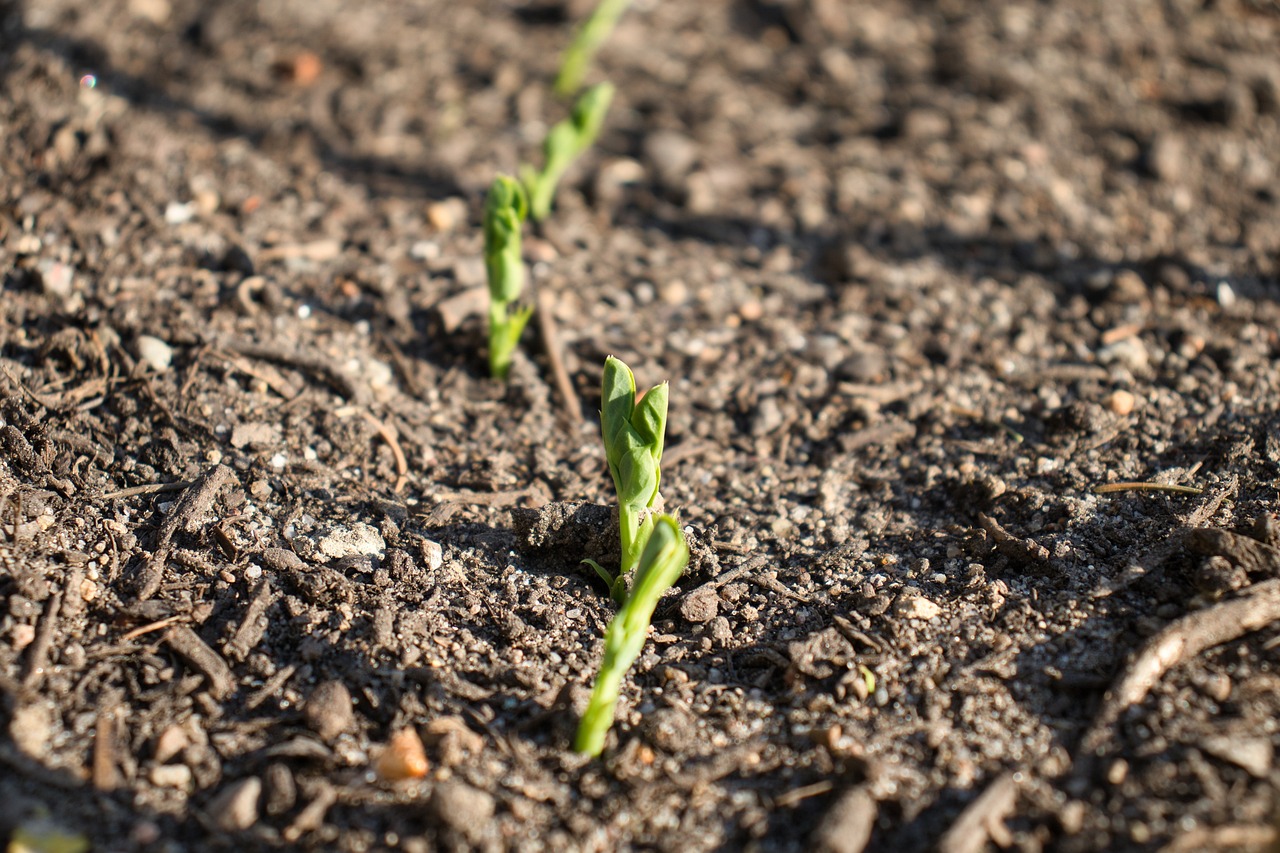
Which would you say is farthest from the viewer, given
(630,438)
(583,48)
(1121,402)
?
(583,48)

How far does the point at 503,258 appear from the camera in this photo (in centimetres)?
230

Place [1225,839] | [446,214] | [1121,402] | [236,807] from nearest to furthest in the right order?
1. [1225,839]
2. [236,807]
3. [1121,402]
4. [446,214]

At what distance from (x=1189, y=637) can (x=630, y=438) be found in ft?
3.63

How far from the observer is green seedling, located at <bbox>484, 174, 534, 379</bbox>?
2.26 m

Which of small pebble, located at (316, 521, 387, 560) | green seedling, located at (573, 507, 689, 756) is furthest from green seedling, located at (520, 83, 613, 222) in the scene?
green seedling, located at (573, 507, 689, 756)

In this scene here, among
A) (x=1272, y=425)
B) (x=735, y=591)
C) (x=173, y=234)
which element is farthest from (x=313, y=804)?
(x=1272, y=425)

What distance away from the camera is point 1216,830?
1463 mm

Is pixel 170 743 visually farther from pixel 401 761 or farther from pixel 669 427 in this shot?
pixel 669 427

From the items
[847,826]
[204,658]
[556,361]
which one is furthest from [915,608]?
[204,658]

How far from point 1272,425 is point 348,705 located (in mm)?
2210

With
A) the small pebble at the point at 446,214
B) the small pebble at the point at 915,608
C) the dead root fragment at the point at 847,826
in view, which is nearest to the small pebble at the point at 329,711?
the dead root fragment at the point at 847,826

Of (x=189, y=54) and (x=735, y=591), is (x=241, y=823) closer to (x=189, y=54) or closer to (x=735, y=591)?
(x=735, y=591)

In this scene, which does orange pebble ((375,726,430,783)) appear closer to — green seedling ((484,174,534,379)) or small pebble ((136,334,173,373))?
green seedling ((484,174,534,379))

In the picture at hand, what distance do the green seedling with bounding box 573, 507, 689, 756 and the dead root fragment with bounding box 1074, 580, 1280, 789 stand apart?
32.1 inches
